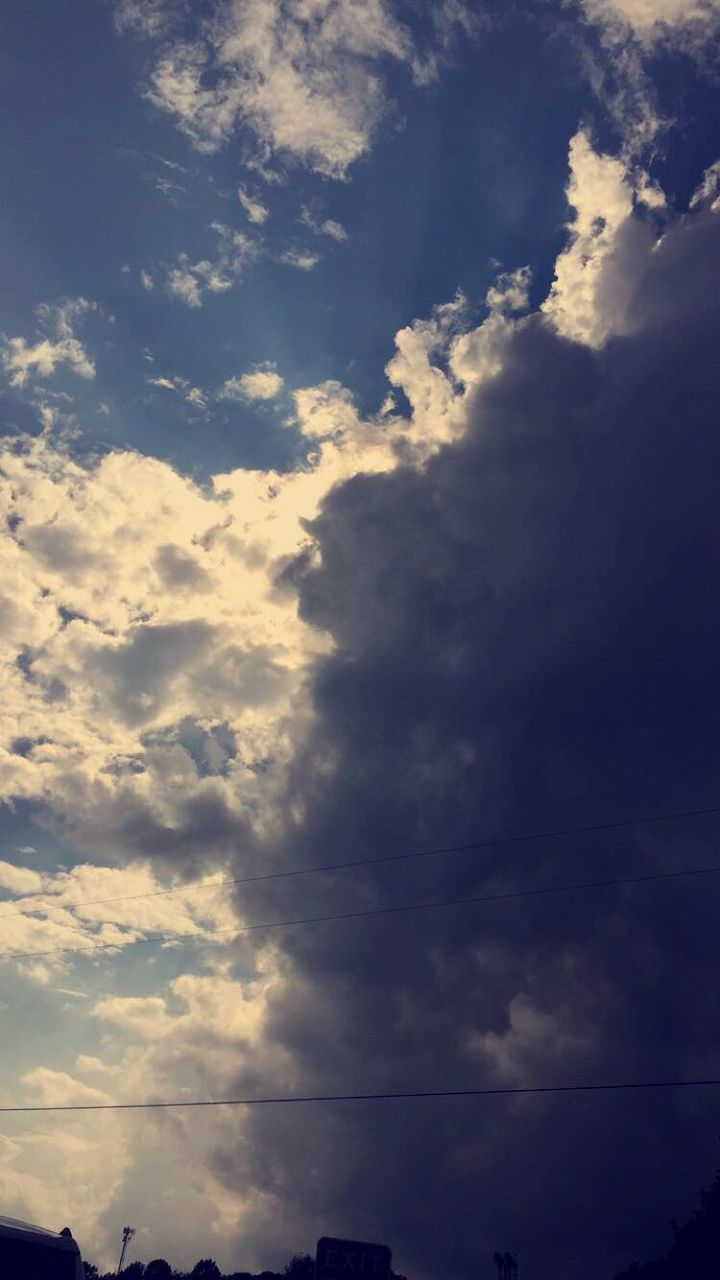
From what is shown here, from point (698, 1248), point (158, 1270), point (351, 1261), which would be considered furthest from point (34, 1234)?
point (158, 1270)

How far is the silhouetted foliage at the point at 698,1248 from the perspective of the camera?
73.2 meters

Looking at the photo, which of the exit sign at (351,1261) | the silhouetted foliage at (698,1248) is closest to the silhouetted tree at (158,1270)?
the silhouetted foliage at (698,1248)

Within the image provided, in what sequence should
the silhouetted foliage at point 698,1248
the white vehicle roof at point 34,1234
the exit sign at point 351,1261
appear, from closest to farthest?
1. the white vehicle roof at point 34,1234
2. the exit sign at point 351,1261
3. the silhouetted foliage at point 698,1248

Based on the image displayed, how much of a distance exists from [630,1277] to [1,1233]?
107 meters

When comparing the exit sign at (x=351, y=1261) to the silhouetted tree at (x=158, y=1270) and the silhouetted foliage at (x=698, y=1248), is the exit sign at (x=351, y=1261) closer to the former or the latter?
the silhouetted foliage at (x=698, y=1248)

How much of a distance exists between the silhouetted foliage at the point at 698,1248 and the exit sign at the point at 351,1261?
77.4 meters

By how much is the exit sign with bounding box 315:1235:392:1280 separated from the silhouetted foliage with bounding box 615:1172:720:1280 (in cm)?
7741

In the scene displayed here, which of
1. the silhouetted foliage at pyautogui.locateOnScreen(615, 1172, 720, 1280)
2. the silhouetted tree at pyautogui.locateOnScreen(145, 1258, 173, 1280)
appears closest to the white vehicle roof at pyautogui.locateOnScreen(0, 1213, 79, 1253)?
the silhouetted foliage at pyautogui.locateOnScreen(615, 1172, 720, 1280)

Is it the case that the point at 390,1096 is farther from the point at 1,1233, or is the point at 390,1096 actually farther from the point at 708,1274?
the point at 708,1274

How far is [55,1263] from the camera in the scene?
11.6 m

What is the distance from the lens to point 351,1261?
1364 centimetres

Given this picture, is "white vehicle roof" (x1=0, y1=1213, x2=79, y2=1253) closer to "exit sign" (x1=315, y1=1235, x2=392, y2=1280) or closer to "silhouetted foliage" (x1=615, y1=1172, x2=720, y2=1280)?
"exit sign" (x1=315, y1=1235, x2=392, y2=1280)

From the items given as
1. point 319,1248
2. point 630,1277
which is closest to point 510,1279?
point 630,1277

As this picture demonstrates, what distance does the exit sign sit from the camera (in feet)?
44.4
